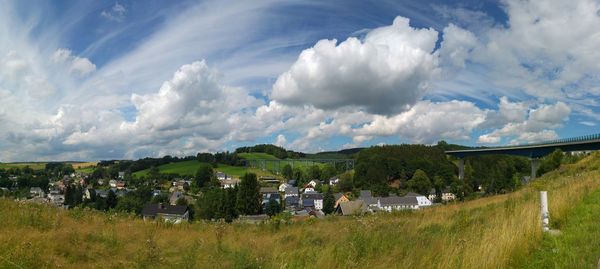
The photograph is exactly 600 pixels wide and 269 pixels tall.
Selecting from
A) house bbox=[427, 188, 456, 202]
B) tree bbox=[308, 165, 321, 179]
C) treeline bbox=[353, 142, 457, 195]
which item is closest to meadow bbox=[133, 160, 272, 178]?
tree bbox=[308, 165, 321, 179]

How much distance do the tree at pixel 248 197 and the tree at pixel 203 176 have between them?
241ft

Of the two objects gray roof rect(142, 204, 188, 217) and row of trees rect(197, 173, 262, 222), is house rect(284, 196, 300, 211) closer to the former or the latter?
row of trees rect(197, 173, 262, 222)

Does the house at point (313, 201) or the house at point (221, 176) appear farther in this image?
the house at point (221, 176)

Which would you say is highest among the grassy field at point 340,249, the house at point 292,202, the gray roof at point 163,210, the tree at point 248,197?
the grassy field at point 340,249

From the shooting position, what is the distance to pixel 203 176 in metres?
143

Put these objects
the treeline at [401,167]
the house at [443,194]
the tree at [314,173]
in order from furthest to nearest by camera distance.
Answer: the tree at [314,173]
the treeline at [401,167]
the house at [443,194]

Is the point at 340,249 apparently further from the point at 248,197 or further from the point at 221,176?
the point at 221,176

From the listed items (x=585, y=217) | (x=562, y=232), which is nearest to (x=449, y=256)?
(x=562, y=232)

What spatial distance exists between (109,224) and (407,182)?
122063 millimetres

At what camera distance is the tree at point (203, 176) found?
14250cm

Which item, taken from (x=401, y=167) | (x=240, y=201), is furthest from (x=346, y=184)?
(x=240, y=201)

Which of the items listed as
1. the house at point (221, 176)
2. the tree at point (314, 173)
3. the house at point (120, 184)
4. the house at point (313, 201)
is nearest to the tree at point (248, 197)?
the house at point (313, 201)

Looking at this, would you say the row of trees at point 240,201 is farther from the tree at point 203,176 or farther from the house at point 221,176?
the house at point 221,176

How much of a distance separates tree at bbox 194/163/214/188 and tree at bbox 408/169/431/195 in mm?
73452
